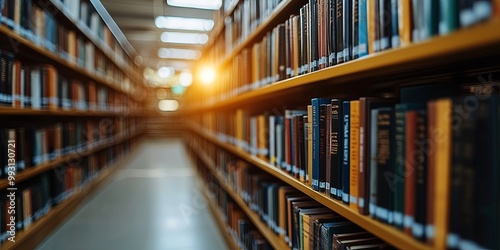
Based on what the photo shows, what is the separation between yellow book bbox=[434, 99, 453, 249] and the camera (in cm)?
51

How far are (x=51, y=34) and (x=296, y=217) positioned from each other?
6.91ft

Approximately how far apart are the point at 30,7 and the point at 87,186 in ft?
6.07

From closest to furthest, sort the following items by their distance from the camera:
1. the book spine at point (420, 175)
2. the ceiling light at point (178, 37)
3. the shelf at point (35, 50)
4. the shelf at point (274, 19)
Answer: the book spine at point (420, 175), the shelf at point (274, 19), the shelf at point (35, 50), the ceiling light at point (178, 37)

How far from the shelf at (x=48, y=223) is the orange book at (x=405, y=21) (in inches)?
75.1

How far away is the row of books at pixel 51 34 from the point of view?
1.62 meters

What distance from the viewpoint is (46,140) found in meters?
2.11

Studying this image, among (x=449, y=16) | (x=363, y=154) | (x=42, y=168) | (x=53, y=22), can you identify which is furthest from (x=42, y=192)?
(x=449, y=16)

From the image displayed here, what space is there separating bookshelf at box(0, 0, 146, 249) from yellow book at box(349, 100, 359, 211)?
1.62m

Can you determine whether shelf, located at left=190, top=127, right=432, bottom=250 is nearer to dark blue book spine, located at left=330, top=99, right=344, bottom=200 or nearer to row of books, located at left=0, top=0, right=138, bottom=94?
dark blue book spine, located at left=330, top=99, right=344, bottom=200

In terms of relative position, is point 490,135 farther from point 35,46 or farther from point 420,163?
point 35,46

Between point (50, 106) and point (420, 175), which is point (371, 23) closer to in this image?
point (420, 175)

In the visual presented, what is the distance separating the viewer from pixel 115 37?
434cm

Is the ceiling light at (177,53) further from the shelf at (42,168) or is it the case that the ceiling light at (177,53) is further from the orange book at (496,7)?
the orange book at (496,7)

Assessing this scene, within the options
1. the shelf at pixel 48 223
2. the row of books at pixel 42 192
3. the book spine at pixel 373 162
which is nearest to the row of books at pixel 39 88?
the row of books at pixel 42 192
